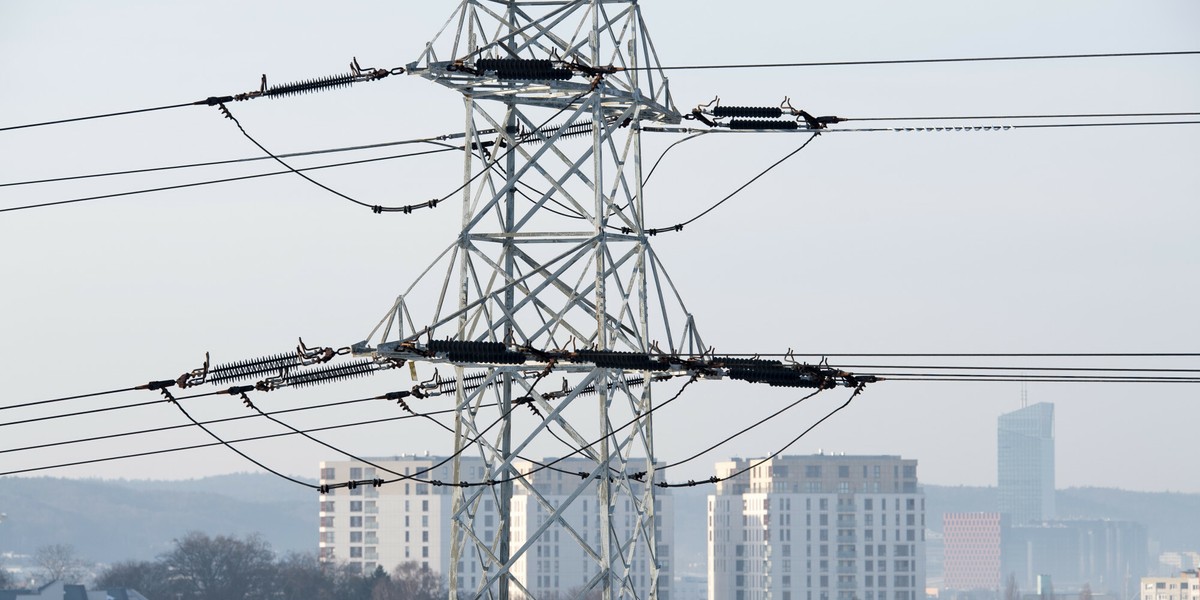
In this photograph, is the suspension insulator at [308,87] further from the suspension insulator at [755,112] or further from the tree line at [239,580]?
the tree line at [239,580]

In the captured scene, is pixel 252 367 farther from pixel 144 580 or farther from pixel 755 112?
pixel 144 580

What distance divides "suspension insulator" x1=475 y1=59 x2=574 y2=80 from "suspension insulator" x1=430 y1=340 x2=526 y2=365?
10.3ft

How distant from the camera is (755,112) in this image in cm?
2719

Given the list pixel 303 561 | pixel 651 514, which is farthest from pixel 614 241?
pixel 303 561

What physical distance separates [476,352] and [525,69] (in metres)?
3.32

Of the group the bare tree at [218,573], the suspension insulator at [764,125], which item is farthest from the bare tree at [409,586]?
the suspension insulator at [764,125]

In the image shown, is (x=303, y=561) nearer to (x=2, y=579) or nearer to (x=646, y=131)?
(x=2, y=579)

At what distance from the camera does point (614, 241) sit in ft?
79.6

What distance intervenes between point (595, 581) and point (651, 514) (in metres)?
1.03

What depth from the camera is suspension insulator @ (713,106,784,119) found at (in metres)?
27.0

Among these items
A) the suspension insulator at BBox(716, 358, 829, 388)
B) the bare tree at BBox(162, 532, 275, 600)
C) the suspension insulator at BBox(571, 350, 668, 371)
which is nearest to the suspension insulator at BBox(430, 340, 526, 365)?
the suspension insulator at BBox(571, 350, 668, 371)

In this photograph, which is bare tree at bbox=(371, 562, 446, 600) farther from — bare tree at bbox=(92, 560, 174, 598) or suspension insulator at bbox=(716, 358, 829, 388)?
suspension insulator at bbox=(716, 358, 829, 388)

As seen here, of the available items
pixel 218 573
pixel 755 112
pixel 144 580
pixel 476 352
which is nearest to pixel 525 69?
pixel 476 352

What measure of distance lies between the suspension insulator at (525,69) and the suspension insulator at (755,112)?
12.4ft
